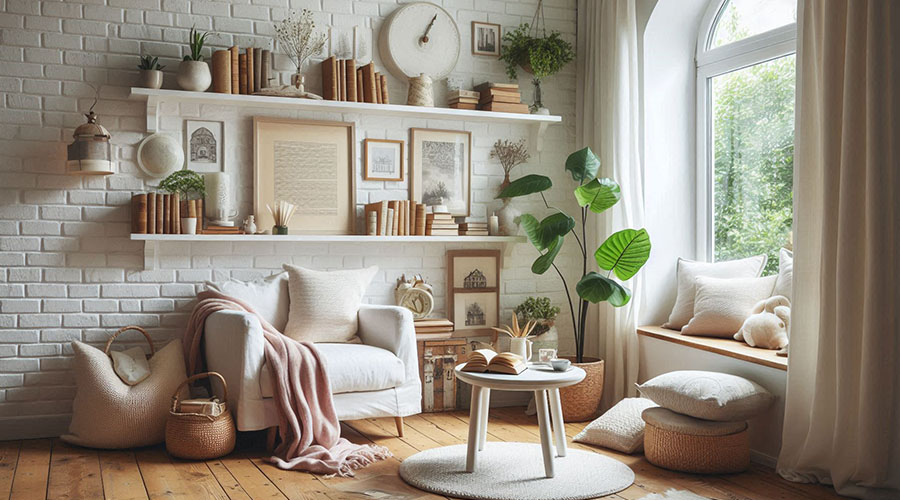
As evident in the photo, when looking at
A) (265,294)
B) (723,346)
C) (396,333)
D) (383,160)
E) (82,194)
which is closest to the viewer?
(723,346)

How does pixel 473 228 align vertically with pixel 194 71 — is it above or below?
below

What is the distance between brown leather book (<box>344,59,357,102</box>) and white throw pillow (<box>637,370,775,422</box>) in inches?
86.7

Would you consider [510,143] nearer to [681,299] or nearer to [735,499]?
[681,299]

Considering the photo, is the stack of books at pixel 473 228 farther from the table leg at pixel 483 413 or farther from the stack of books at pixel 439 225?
the table leg at pixel 483 413

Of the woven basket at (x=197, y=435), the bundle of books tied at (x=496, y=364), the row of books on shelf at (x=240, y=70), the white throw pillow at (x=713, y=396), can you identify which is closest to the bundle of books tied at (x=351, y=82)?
the row of books on shelf at (x=240, y=70)

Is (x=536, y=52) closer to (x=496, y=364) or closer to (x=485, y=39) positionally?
(x=485, y=39)

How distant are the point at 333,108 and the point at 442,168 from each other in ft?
2.53

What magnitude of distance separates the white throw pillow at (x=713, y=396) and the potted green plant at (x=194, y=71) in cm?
265

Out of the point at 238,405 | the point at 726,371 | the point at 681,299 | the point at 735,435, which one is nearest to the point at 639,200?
the point at 681,299

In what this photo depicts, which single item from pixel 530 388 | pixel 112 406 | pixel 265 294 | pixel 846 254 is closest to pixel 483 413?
pixel 530 388

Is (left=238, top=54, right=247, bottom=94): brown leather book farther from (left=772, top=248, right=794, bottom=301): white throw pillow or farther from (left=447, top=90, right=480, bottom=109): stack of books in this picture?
(left=772, top=248, right=794, bottom=301): white throw pillow

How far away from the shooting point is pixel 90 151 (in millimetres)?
3959

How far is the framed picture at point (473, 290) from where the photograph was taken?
488 cm

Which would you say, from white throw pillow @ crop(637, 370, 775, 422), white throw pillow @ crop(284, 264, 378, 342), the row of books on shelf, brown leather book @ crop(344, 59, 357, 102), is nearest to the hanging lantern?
the row of books on shelf
